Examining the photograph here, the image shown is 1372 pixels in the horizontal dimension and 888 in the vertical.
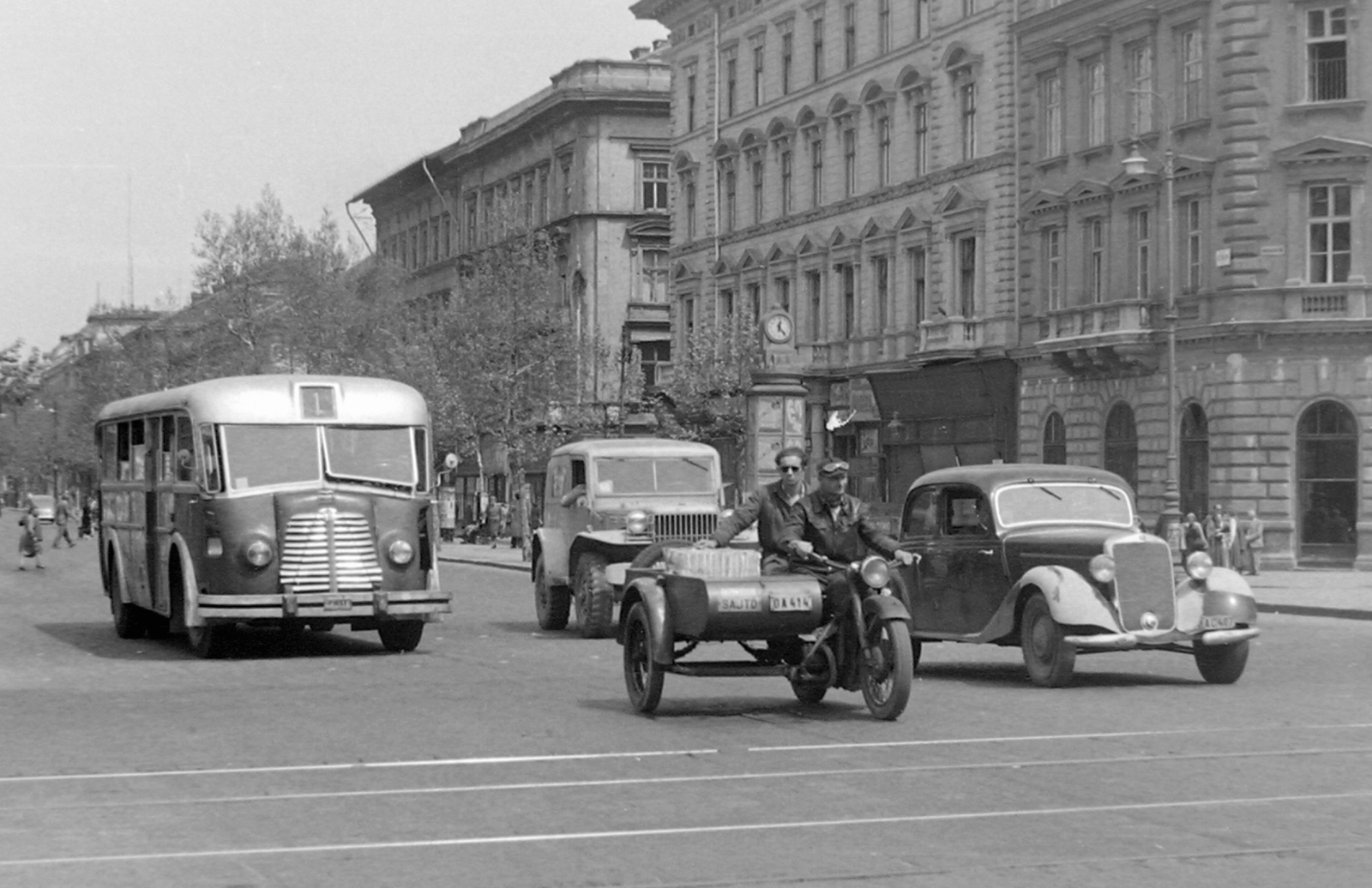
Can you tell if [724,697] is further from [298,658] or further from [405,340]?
[405,340]

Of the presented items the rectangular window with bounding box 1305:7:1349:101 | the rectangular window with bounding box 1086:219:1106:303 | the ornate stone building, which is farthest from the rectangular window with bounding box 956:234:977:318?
the rectangular window with bounding box 1305:7:1349:101

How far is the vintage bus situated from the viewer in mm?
21688

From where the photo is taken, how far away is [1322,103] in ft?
143

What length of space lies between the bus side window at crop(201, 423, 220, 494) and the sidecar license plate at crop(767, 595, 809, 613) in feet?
28.2

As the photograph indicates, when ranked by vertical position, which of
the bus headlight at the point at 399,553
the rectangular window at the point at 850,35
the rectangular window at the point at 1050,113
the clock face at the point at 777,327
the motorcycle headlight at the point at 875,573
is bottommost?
the bus headlight at the point at 399,553

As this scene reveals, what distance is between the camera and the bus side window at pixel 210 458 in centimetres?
2202

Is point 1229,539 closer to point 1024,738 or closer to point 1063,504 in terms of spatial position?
point 1063,504

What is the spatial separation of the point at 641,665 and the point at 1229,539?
1088 inches

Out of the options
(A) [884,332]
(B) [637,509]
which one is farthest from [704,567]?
(A) [884,332]

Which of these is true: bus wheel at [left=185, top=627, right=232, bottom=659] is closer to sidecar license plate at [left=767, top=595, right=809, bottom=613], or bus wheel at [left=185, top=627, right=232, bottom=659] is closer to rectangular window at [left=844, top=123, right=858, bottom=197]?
sidecar license plate at [left=767, top=595, right=809, bottom=613]

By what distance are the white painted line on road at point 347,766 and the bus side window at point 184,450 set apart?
403 inches

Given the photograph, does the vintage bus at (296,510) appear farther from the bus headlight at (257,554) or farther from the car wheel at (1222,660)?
the car wheel at (1222,660)

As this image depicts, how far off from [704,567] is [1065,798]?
471 cm

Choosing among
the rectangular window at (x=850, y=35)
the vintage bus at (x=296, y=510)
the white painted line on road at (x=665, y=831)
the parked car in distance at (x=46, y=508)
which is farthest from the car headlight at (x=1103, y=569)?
the parked car in distance at (x=46, y=508)
